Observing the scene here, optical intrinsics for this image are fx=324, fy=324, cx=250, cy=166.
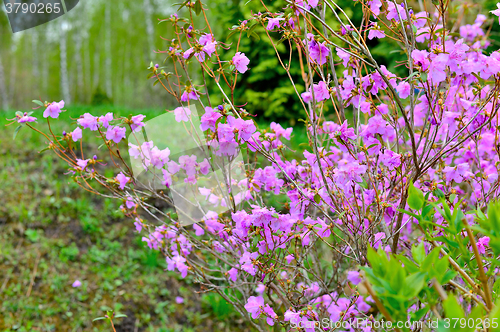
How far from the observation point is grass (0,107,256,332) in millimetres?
2471

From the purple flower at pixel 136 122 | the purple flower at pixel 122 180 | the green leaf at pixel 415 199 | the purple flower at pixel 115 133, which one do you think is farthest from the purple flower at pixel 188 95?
the green leaf at pixel 415 199

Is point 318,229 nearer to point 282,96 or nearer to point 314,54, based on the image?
point 314,54

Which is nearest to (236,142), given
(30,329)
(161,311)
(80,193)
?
(161,311)

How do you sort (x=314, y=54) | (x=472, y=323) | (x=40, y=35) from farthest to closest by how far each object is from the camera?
(x=40, y=35), (x=314, y=54), (x=472, y=323)

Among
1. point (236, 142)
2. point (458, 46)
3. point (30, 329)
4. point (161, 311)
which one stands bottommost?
point (161, 311)

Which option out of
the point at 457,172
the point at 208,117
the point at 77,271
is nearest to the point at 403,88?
the point at 457,172

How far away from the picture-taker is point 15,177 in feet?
11.8

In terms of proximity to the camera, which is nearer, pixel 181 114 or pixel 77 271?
pixel 181 114

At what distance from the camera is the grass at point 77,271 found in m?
2.47

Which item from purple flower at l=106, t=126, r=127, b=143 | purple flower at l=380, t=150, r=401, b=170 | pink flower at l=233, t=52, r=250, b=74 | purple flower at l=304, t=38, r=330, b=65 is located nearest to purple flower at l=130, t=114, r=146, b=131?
purple flower at l=106, t=126, r=127, b=143

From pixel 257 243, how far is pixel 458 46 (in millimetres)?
1072

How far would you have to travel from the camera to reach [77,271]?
2.81 meters

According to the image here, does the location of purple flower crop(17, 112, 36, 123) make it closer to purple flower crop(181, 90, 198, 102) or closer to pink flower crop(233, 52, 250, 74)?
purple flower crop(181, 90, 198, 102)

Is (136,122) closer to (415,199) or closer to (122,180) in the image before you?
(122,180)
